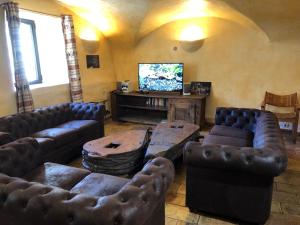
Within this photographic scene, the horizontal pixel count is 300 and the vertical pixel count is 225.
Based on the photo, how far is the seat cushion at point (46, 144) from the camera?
2.94 m

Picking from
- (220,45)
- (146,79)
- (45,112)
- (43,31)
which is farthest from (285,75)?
(43,31)

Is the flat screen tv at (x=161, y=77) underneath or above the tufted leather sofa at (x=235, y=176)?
above

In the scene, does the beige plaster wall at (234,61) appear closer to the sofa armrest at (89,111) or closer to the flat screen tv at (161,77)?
the flat screen tv at (161,77)

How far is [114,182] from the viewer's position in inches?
74.5

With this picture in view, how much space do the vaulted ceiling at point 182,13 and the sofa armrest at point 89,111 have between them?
67.5 inches

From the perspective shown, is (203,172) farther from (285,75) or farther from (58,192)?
(285,75)

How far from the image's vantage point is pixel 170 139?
3064 mm

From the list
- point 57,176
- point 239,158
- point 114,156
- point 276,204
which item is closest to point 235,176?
point 239,158

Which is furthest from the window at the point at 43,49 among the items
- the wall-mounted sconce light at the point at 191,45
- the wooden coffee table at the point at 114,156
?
the wall-mounted sconce light at the point at 191,45

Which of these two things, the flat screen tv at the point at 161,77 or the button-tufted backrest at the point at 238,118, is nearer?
the button-tufted backrest at the point at 238,118

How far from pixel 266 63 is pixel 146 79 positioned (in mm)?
2403

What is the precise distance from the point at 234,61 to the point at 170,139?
8.48 ft

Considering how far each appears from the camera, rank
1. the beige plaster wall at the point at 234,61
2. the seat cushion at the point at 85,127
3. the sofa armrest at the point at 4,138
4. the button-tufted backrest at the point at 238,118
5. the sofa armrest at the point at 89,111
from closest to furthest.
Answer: the sofa armrest at the point at 4,138 → the button-tufted backrest at the point at 238,118 → the seat cushion at the point at 85,127 → the sofa armrest at the point at 89,111 → the beige plaster wall at the point at 234,61

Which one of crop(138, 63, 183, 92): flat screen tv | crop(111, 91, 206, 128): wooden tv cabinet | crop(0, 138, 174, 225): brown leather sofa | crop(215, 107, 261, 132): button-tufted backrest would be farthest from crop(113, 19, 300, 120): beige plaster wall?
crop(0, 138, 174, 225): brown leather sofa
